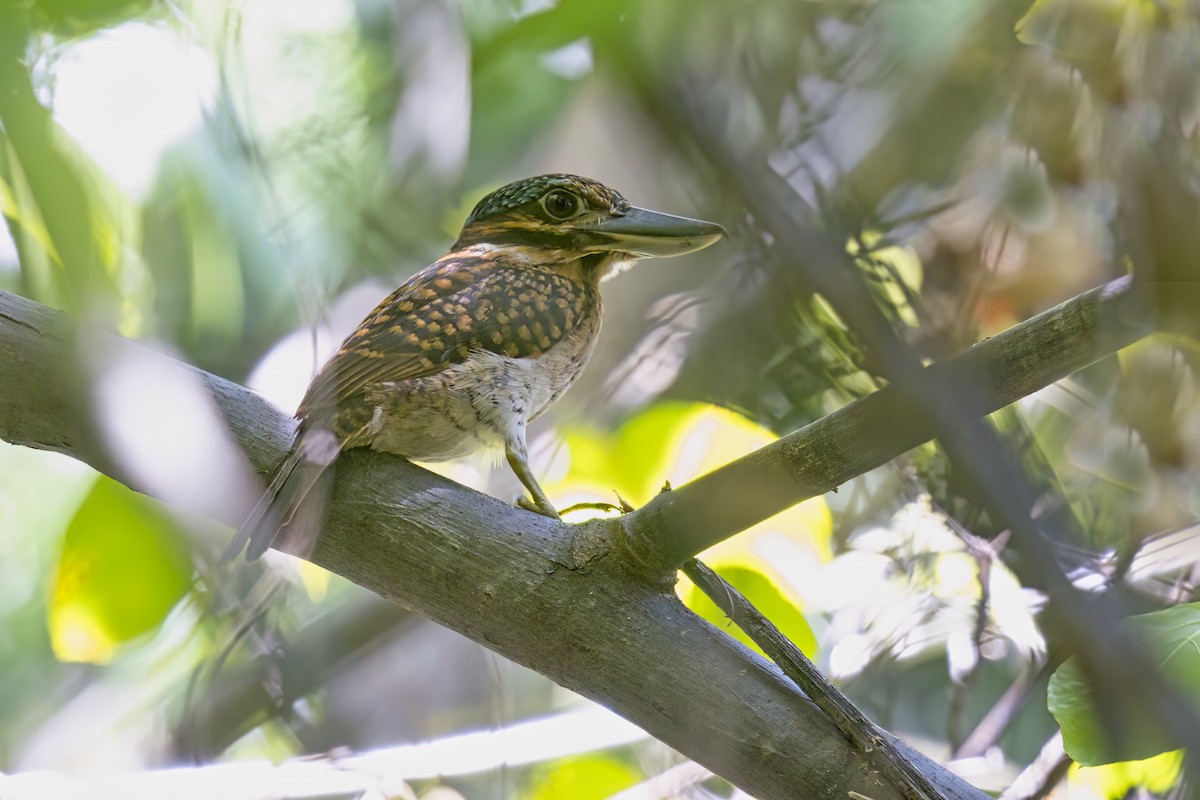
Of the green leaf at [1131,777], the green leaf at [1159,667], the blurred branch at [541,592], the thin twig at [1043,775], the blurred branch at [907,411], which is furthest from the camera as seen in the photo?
the thin twig at [1043,775]

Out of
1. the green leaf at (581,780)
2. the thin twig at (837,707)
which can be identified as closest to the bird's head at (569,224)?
the thin twig at (837,707)

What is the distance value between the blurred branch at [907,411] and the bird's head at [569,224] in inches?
28.2

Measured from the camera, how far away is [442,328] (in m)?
1.55

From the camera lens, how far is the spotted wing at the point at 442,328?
4.74ft

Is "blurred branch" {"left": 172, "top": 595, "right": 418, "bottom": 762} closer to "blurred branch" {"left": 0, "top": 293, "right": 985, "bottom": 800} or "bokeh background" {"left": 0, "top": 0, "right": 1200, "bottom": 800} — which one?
"bokeh background" {"left": 0, "top": 0, "right": 1200, "bottom": 800}

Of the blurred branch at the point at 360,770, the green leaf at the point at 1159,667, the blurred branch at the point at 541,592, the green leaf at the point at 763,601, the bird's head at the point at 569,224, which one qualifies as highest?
the bird's head at the point at 569,224

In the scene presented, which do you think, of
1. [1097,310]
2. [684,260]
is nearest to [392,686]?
[684,260]

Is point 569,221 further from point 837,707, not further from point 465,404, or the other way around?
point 837,707

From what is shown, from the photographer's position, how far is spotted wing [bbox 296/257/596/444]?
1444mm

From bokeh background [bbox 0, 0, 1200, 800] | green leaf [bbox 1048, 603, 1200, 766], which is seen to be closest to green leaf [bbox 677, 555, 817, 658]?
bokeh background [bbox 0, 0, 1200, 800]

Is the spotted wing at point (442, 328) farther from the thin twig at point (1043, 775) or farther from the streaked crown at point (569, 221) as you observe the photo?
the thin twig at point (1043, 775)

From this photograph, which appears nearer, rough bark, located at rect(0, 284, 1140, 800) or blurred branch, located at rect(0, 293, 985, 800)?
rough bark, located at rect(0, 284, 1140, 800)

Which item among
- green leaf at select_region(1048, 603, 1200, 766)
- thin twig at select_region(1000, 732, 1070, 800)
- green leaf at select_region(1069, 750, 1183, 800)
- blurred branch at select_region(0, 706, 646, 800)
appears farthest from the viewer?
blurred branch at select_region(0, 706, 646, 800)

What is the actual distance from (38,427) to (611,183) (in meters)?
1.06
